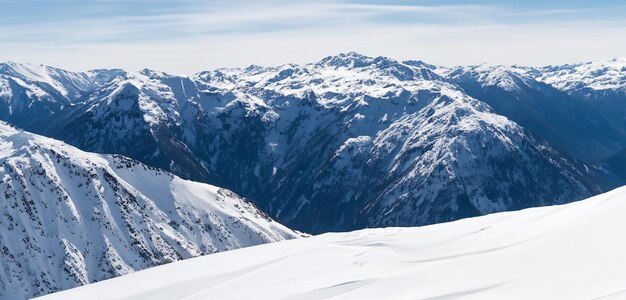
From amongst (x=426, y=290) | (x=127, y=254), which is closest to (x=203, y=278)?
(x=426, y=290)

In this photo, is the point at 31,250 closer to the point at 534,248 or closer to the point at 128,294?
the point at 128,294

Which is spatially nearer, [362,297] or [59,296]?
[362,297]

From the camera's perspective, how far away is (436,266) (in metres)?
36.8

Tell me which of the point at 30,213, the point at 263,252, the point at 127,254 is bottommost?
the point at 127,254

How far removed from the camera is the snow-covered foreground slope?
96.5ft

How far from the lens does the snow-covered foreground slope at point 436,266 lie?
96.5 ft

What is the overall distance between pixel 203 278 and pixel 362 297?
44.0 feet

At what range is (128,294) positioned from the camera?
40.8 metres

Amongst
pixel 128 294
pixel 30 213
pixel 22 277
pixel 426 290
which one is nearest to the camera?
pixel 426 290

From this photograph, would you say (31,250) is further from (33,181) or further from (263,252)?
(263,252)

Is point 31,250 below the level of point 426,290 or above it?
below

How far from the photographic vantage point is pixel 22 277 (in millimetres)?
168000

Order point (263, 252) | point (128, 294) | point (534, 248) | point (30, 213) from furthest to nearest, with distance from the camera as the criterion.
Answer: point (30, 213), point (263, 252), point (128, 294), point (534, 248)

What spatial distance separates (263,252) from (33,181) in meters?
169
